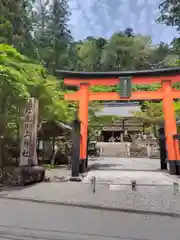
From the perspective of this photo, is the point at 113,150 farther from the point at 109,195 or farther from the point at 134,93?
the point at 109,195

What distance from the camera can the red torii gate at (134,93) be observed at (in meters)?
12.5

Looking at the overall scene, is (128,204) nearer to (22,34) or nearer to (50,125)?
(50,125)

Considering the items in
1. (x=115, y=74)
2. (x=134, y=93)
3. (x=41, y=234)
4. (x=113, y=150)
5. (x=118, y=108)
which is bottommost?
(x=41, y=234)

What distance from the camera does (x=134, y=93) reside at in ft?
44.9

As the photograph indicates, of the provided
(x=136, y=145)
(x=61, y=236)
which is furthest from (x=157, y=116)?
(x=61, y=236)

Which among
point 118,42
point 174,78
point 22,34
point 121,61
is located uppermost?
point 118,42

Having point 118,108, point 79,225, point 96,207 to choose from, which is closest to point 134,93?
point 96,207

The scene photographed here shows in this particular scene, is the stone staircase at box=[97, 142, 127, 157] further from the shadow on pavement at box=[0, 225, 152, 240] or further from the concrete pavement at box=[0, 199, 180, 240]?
the shadow on pavement at box=[0, 225, 152, 240]

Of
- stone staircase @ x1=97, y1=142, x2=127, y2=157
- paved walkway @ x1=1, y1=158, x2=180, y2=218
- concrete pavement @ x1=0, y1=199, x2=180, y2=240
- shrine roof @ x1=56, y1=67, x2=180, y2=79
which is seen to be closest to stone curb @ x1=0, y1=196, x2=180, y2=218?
paved walkway @ x1=1, y1=158, x2=180, y2=218

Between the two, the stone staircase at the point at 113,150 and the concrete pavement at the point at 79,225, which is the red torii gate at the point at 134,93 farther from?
the stone staircase at the point at 113,150

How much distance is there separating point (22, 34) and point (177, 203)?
824 inches

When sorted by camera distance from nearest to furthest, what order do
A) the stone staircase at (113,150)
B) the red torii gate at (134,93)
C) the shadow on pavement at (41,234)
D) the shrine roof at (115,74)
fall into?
the shadow on pavement at (41,234) < the red torii gate at (134,93) < the shrine roof at (115,74) < the stone staircase at (113,150)

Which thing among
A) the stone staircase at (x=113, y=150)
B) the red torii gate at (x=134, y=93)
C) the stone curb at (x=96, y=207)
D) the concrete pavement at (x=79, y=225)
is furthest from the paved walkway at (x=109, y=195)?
the stone staircase at (x=113, y=150)

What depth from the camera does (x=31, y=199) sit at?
22.1ft
